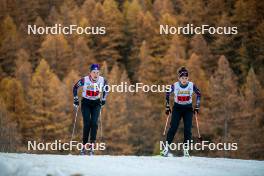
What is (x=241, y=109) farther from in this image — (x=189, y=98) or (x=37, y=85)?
(x=189, y=98)

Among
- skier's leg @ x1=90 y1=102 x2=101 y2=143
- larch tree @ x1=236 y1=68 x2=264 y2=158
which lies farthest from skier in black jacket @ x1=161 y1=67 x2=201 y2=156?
larch tree @ x1=236 y1=68 x2=264 y2=158

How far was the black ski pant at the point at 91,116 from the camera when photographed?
38.9 feet

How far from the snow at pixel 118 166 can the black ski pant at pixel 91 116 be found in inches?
63.2

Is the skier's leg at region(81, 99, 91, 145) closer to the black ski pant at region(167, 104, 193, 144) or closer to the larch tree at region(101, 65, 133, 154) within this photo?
the black ski pant at region(167, 104, 193, 144)

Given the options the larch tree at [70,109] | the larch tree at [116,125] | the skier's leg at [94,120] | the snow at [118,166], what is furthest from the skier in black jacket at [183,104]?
the larch tree at [70,109]

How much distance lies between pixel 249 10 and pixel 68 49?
117ft

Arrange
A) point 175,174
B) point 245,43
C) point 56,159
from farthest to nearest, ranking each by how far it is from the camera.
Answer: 1. point 245,43
2. point 56,159
3. point 175,174

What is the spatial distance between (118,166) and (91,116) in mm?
2879

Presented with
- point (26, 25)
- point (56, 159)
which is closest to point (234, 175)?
point (56, 159)

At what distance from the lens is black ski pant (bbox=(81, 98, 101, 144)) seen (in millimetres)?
11844

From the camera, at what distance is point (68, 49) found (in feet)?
284

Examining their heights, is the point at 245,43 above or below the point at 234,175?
above

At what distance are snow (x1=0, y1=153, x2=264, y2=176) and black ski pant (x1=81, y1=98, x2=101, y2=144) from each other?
1604 millimetres

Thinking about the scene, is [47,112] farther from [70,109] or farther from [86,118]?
[86,118]
